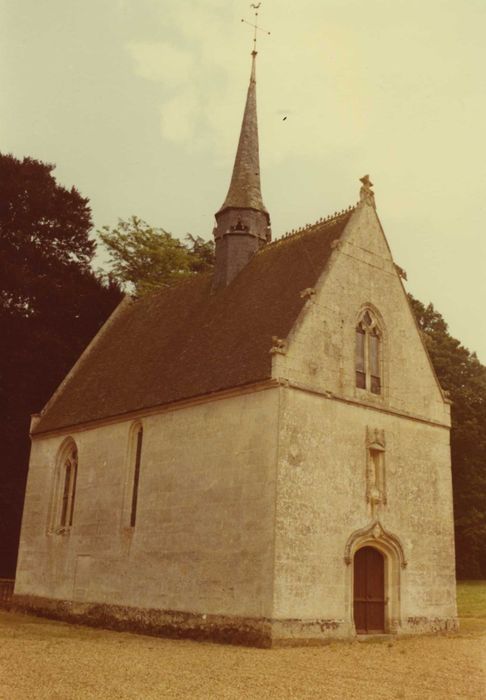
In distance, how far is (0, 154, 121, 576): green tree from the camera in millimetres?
28000

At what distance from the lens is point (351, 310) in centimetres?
2019

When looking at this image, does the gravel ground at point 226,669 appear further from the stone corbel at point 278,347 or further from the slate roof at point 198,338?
the stone corbel at point 278,347

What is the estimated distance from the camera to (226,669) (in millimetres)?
12477

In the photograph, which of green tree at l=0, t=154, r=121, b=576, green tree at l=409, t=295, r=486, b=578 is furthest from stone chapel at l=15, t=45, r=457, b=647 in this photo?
green tree at l=409, t=295, r=486, b=578

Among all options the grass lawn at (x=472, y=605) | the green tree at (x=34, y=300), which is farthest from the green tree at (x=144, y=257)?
the grass lawn at (x=472, y=605)

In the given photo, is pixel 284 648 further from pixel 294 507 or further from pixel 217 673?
pixel 217 673

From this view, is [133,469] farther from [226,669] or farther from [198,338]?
[226,669]

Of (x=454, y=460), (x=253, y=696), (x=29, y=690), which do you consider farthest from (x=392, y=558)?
(x=454, y=460)

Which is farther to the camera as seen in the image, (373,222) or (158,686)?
(373,222)

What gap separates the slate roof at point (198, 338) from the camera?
63.8ft

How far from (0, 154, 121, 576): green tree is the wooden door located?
14.4 meters

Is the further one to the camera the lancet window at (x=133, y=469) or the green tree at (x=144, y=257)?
the green tree at (x=144, y=257)

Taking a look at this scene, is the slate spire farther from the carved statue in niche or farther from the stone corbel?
the carved statue in niche

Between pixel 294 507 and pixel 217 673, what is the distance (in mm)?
5605
